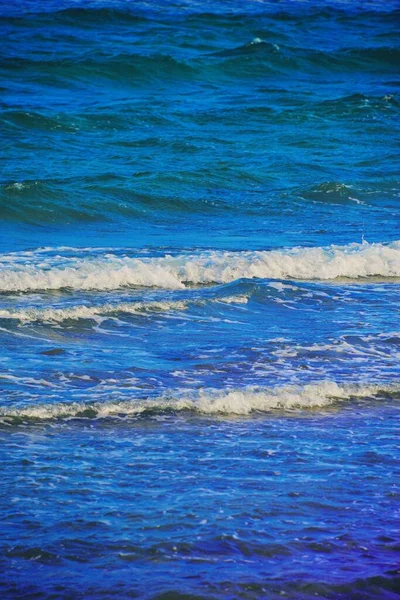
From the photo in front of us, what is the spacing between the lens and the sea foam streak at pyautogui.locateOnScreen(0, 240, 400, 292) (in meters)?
10.1

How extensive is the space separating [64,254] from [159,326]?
3.51 metres

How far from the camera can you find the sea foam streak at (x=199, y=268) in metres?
10.1

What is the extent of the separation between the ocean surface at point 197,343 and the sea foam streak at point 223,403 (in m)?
0.02

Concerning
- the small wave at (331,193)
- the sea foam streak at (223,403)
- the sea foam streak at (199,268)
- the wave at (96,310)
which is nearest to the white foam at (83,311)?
the wave at (96,310)

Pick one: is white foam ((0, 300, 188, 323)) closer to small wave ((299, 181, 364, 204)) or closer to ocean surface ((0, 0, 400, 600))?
ocean surface ((0, 0, 400, 600))

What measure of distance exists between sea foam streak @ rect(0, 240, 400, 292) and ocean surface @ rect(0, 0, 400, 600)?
1.4 inches

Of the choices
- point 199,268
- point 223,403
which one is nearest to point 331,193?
point 199,268

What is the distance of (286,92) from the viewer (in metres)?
24.5

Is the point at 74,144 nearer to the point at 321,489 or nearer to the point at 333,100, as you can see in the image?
the point at 333,100

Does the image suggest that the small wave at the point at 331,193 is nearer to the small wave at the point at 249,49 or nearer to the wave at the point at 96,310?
the wave at the point at 96,310

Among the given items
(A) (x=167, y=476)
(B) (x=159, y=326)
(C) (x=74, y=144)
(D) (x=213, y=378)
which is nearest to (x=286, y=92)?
(C) (x=74, y=144)

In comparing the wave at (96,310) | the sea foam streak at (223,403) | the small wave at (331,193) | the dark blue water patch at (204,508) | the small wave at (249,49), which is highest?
the small wave at (249,49)

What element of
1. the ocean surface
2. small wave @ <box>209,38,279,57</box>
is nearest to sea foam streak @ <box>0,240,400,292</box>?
the ocean surface

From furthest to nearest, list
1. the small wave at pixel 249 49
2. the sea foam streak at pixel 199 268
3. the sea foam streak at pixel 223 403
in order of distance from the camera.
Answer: the small wave at pixel 249 49 < the sea foam streak at pixel 199 268 < the sea foam streak at pixel 223 403
